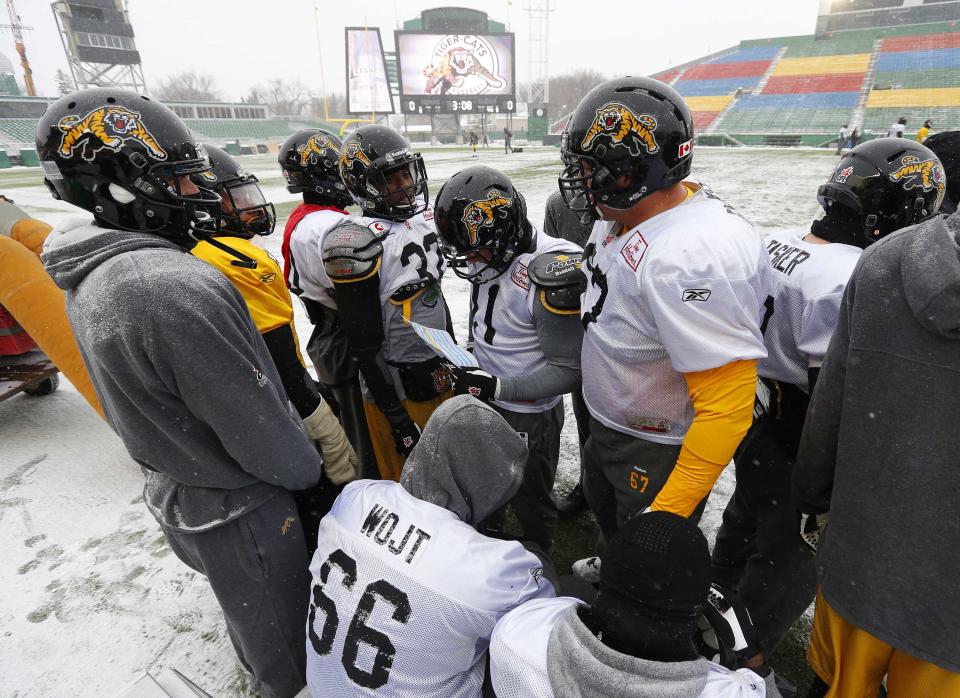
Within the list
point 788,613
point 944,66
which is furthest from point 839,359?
point 944,66

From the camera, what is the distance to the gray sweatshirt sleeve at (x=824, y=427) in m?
1.28

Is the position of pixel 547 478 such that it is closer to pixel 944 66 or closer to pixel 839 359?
pixel 839 359

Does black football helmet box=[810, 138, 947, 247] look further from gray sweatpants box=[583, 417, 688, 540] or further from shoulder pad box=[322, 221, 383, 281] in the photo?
shoulder pad box=[322, 221, 383, 281]

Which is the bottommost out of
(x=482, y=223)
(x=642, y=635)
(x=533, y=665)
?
(x=533, y=665)

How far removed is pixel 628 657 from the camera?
1.02 meters

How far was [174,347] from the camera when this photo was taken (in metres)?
1.34

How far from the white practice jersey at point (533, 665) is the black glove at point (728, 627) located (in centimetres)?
13

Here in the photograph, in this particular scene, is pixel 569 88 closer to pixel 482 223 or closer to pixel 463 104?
pixel 463 104

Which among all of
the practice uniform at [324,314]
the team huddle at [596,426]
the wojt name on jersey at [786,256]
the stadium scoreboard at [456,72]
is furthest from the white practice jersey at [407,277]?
the stadium scoreboard at [456,72]

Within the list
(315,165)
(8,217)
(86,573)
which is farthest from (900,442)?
(8,217)

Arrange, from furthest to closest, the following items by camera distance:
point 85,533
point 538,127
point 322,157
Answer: point 538,127, point 322,157, point 85,533

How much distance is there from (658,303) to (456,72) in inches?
2023

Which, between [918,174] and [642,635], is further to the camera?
[918,174]

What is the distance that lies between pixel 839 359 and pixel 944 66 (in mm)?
51356
